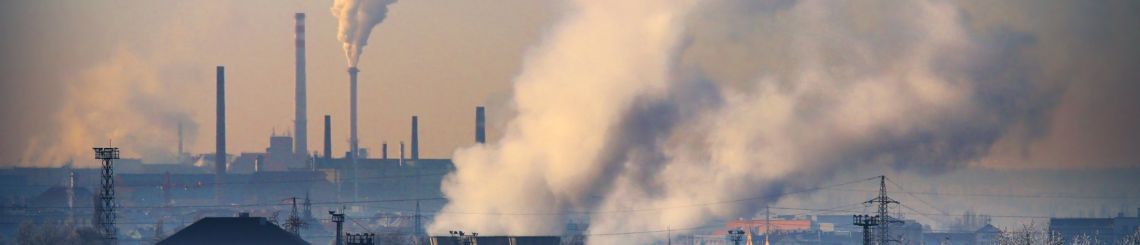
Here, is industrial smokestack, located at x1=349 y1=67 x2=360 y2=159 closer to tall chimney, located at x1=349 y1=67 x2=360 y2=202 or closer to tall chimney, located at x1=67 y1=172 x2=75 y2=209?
tall chimney, located at x1=349 y1=67 x2=360 y2=202

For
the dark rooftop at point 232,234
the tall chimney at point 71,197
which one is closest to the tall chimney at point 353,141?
the tall chimney at point 71,197

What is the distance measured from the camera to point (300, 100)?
169875 mm

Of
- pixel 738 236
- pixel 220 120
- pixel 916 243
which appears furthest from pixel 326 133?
pixel 738 236

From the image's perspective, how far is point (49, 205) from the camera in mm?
159500

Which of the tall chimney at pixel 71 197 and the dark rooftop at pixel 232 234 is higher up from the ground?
the tall chimney at pixel 71 197

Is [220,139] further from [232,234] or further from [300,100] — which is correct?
[232,234]

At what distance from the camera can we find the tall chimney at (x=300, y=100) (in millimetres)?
164875

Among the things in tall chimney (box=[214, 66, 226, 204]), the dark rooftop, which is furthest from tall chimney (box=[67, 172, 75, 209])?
the dark rooftop

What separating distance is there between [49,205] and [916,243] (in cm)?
9017

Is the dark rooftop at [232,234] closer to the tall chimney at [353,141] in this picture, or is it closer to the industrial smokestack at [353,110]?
the industrial smokestack at [353,110]

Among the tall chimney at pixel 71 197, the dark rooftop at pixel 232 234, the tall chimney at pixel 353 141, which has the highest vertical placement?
the tall chimney at pixel 353 141

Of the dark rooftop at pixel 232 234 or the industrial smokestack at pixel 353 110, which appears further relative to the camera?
the industrial smokestack at pixel 353 110

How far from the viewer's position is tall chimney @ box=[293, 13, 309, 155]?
541ft

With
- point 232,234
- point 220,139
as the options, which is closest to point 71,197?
point 220,139
